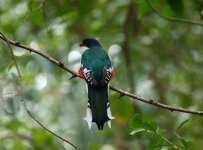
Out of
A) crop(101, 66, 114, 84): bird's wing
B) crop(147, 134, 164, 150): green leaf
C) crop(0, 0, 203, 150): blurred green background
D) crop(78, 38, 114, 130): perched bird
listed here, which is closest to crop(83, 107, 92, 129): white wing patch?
crop(78, 38, 114, 130): perched bird

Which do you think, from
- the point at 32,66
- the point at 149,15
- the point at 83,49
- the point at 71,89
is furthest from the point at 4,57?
the point at 149,15

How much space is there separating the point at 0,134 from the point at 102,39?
134 centimetres

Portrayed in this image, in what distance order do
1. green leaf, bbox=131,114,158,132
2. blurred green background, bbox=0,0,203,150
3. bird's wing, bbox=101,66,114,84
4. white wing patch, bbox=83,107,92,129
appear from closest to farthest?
green leaf, bbox=131,114,158,132 → white wing patch, bbox=83,107,92,129 → bird's wing, bbox=101,66,114,84 → blurred green background, bbox=0,0,203,150

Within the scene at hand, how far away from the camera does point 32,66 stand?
5.39m

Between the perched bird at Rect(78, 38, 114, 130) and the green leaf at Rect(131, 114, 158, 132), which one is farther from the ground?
the perched bird at Rect(78, 38, 114, 130)

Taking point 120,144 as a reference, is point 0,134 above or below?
below

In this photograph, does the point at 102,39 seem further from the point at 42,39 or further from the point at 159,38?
the point at 159,38

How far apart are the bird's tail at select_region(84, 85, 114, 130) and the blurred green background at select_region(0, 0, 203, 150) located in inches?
22.3

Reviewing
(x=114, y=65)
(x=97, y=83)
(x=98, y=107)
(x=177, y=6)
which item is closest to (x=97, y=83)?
(x=97, y=83)

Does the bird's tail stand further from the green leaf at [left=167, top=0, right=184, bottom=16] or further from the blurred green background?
the green leaf at [left=167, top=0, right=184, bottom=16]

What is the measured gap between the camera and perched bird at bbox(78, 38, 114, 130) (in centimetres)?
350

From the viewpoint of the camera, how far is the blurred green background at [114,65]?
5008 millimetres

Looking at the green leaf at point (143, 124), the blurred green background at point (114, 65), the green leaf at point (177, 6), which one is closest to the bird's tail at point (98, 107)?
the green leaf at point (143, 124)

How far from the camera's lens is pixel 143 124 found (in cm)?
322
